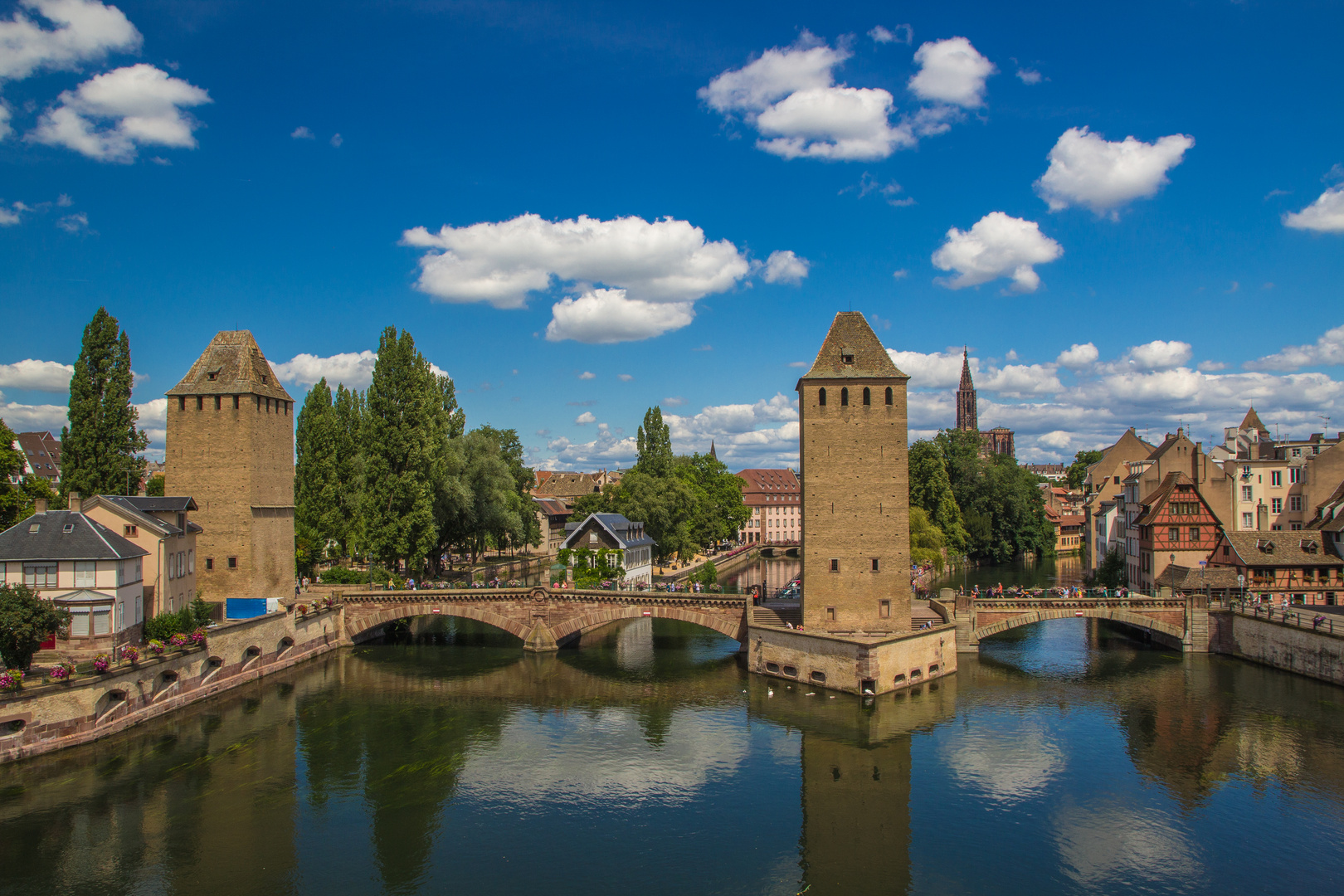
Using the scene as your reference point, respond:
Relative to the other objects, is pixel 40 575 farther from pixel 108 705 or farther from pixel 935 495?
pixel 935 495

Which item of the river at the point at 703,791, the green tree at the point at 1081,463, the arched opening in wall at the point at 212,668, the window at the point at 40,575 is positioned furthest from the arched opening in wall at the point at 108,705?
the green tree at the point at 1081,463

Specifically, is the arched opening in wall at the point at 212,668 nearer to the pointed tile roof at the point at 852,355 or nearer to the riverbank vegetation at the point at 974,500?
the pointed tile roof at the point at 852,355

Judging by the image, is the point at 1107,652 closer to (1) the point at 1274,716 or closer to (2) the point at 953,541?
(1) the point at 1274,716

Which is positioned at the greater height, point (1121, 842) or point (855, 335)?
point (855, 335)

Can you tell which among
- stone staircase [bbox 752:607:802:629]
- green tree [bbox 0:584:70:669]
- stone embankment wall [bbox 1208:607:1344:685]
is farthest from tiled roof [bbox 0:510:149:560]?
stone embankment wall [bbox 1208:607:1344:685]

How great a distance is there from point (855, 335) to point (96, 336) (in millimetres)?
40479

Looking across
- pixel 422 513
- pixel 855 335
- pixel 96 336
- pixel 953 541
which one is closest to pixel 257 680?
pixel 422 513

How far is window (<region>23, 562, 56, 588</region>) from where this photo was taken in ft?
107

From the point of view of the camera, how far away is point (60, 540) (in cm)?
3291

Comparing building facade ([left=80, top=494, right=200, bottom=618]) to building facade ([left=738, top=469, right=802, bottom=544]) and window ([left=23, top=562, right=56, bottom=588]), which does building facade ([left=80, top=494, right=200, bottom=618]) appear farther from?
building facade ([left=738, top=469, right=802, bottom=544])

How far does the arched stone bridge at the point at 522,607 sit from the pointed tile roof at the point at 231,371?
12.3 metres

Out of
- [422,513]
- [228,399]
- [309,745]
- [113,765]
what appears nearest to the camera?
[113,765]

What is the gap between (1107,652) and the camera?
145 ft

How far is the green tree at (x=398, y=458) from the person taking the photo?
4941 centimetres
